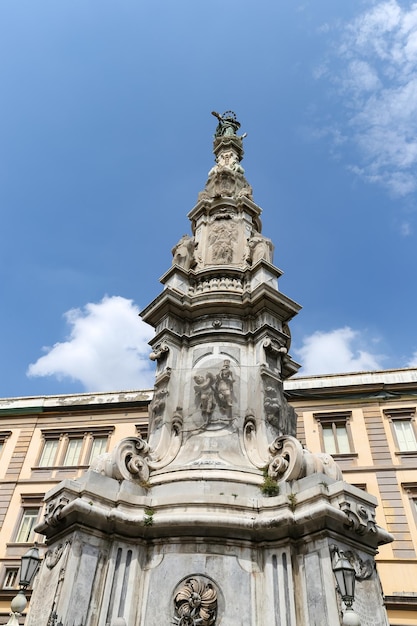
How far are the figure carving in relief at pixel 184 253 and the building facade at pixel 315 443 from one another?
13.1m

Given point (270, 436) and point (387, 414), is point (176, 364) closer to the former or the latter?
point (270, 436)

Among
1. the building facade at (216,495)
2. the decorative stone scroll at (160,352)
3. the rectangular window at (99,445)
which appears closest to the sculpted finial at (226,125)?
the building facade at (216,495)

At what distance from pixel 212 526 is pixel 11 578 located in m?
18.3

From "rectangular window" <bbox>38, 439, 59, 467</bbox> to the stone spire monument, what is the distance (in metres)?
17.4

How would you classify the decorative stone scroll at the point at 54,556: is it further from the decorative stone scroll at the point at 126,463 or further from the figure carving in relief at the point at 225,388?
the figure carving in relief at the point at 225,388

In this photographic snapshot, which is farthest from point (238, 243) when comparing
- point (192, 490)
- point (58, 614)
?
point (58, 614)

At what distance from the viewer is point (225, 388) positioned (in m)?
9.20

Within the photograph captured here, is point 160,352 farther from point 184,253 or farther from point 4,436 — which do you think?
point 4,436

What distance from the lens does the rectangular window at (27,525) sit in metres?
22.0

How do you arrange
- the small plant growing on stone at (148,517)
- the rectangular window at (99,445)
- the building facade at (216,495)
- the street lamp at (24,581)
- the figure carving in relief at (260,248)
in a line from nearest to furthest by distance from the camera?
1. the building facade at (216,495)
2. the street lamp at (24,581)
3. the small plant growing on stone at (148,517)
4. the figure carving in relief at (260,248)
5. the rectangular window at (99,445)

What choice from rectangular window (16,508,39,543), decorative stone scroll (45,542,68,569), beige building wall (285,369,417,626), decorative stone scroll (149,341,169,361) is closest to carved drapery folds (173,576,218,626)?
decorative stone scroll (45,542,68,569)

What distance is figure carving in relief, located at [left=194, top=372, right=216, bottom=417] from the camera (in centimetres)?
903

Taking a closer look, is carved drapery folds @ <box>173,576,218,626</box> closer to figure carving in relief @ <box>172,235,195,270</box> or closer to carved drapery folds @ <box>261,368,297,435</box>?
carved drapery folds @ <box>261,368,297,435</box>

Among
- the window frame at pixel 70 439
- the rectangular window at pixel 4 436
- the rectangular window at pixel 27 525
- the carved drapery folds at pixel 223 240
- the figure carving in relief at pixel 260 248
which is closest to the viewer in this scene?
the figure carving in relief at pixel 260 248
